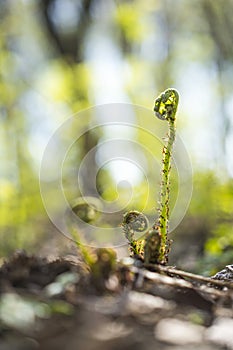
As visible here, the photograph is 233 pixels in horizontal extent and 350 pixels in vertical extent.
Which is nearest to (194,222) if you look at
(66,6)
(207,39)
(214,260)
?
(214,260)

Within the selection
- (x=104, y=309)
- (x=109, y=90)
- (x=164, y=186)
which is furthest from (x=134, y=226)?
(x=109, y=90)

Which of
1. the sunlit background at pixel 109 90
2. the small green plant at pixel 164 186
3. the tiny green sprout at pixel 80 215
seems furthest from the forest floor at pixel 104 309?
the sunlit background at pixel 109 90

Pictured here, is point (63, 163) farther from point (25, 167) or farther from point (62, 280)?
point (62, 280)

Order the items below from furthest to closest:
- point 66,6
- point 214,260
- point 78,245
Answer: point 66,6
point 214,260
point 78,245

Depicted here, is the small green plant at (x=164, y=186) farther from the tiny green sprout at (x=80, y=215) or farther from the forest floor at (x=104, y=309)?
the forest floor at (x=104, y=309)

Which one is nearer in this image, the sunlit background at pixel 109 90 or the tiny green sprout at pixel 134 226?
the tiny green sprout at pixel 134 226

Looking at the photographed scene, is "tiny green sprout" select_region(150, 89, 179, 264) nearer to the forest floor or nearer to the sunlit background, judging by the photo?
the forest floor

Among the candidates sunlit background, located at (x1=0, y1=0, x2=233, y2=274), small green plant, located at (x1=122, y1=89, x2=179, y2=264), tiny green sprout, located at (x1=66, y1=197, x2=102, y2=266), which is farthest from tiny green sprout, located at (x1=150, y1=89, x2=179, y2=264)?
sunlit background, located at (x1=0, y1=0, x2=233, y2=274)
